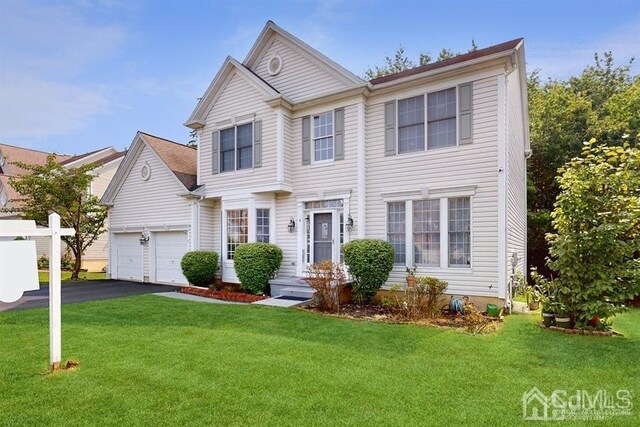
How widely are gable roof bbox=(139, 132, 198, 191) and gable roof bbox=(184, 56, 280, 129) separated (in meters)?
2.10

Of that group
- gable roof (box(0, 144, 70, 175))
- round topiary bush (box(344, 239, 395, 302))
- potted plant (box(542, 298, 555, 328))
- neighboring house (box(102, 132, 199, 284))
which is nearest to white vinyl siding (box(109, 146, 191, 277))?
neighboring house (box(102, 132, 199, 284))

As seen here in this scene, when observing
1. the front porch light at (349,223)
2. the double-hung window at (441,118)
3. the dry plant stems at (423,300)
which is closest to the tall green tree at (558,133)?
the double-hung window at (441,118)

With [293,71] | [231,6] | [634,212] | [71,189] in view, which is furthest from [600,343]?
[71,189]

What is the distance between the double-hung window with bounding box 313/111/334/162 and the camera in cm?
1135

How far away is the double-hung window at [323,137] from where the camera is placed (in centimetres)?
1135

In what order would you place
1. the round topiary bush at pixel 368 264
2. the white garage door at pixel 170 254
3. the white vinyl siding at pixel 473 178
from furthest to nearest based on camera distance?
the white garage door at pixel 170 254, the round topiary bush at pixel 368 264, the white vinyl siding at pixel 473 178

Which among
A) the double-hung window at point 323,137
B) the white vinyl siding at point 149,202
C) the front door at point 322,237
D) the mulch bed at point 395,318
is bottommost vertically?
the mulch bed at point 395,318

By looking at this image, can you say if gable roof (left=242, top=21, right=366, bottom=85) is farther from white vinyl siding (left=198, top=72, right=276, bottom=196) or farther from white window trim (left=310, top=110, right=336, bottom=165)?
white window trim (left=310, top=110, right=336, bottom=165)

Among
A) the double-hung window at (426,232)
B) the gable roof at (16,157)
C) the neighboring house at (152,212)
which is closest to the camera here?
the double-hung window at (426,232)

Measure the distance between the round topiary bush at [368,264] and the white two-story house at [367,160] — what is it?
645 millimetres

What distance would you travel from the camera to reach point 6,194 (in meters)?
24.8

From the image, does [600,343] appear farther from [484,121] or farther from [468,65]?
[468,65]

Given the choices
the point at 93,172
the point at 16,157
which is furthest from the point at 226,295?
the point at 16,157

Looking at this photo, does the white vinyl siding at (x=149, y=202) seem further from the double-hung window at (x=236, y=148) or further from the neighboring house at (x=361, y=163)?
the double-hung window at (x=236, y=148)
